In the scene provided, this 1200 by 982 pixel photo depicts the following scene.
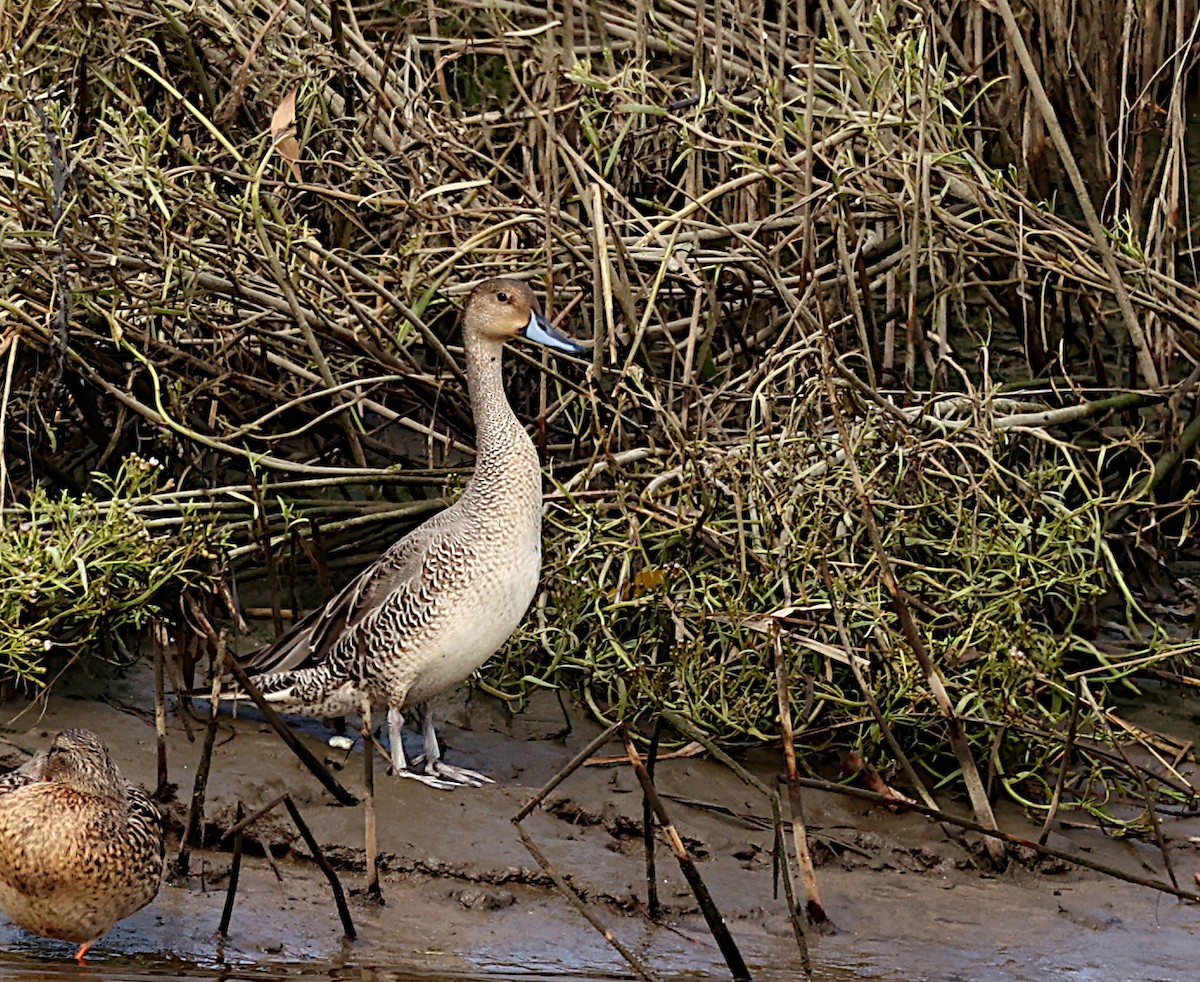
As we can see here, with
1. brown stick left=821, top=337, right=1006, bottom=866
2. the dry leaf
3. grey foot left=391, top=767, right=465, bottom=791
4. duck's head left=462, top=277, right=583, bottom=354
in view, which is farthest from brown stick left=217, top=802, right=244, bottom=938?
the dry leaf

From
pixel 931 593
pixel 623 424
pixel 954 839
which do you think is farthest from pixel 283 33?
pixel 954 839

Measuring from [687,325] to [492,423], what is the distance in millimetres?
1026

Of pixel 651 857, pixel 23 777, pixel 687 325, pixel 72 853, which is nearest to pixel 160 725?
pixel 23 777

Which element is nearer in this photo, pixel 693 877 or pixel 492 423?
pixel 693 877

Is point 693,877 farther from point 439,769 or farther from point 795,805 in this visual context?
point 439,769

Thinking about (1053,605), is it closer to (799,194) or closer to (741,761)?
(741,761)

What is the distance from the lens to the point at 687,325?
255 inches

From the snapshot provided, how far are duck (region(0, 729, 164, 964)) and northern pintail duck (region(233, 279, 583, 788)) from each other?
1105 millimetres

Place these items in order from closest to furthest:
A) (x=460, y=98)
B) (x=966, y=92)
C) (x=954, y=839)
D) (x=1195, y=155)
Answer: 1. (x=954, y=839)
2. (x=966, y=92)
3. (x=460, y=98)
4. (x=1195, y=155)

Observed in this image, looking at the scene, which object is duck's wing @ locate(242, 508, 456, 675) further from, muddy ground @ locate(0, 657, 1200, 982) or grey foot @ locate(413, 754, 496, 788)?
grey foot @ locate(413, 754, 496, 788)

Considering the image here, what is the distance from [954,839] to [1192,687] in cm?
119

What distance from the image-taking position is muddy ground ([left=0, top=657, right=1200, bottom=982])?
15.5 feet

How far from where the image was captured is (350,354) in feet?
21.1

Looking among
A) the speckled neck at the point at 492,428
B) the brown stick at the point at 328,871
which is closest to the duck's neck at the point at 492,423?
the speckled neck at the point at 492,428
